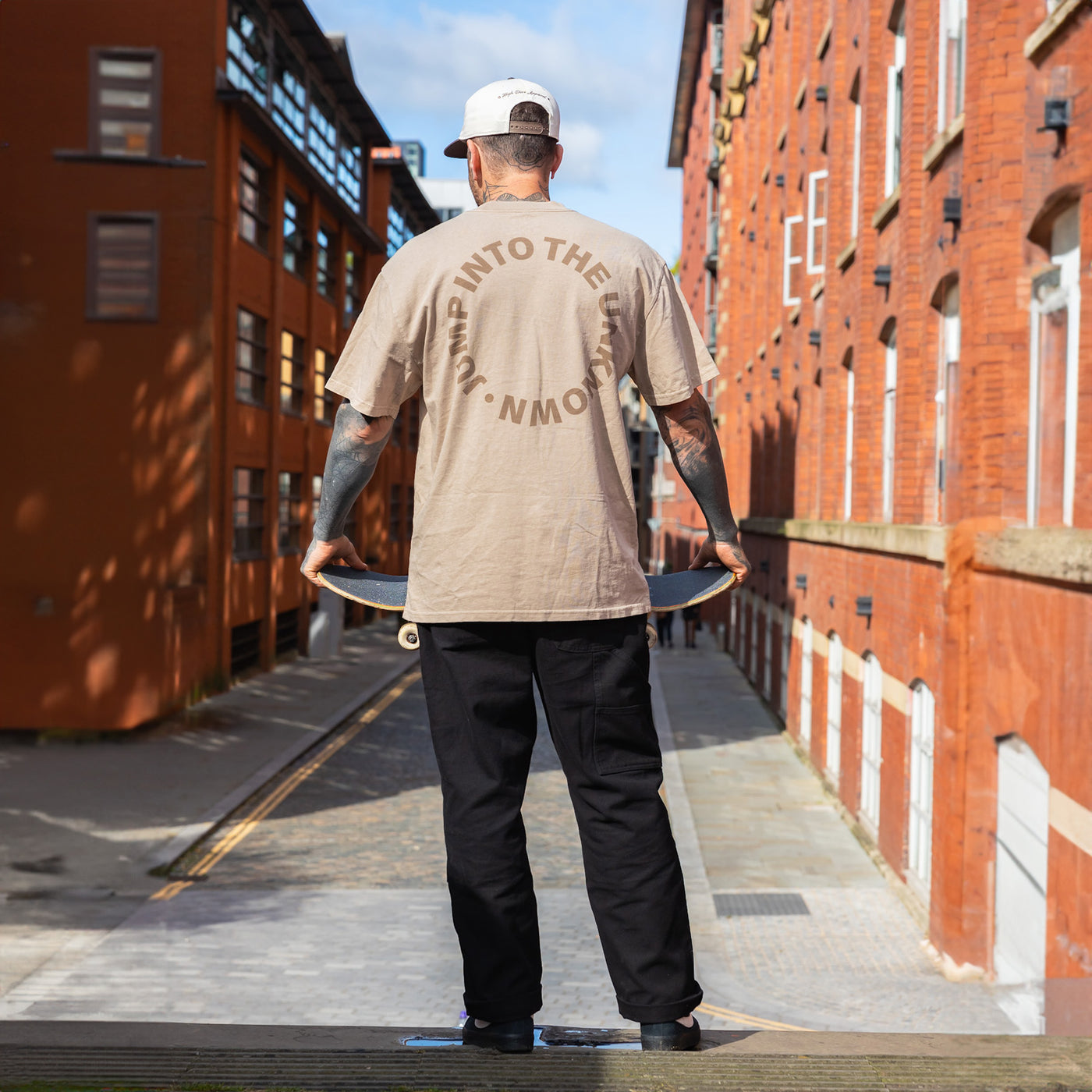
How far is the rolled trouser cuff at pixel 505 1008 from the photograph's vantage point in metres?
3.12

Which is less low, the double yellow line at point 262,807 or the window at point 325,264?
the window at point 325,264

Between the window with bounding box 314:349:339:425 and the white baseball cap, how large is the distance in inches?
1284

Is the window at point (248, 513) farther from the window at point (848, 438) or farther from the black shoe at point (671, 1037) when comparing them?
the black shoe at point (671, 1037)

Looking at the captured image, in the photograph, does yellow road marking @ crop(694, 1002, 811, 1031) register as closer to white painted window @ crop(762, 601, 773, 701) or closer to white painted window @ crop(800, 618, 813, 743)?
white painted window @ crop(800, 618, 813, 743)

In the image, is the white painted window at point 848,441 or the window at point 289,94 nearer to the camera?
the white painted window at point 848,441

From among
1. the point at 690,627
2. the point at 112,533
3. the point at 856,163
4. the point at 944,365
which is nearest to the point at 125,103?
the point at 112,533

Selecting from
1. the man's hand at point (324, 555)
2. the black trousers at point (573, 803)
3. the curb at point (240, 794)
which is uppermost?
the man's hand at point (324, 555)

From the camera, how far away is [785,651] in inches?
966

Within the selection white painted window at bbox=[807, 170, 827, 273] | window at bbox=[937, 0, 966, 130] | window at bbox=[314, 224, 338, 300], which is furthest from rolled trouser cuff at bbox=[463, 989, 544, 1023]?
window at bbox=[314, 224, 338, 300]

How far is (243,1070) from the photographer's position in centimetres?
279

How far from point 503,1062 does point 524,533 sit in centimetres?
121

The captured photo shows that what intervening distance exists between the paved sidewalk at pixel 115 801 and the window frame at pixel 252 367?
6519 mm

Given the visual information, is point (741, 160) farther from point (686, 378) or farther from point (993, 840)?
point (686, 378)

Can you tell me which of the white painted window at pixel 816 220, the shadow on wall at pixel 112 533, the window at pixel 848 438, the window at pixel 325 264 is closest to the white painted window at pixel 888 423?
the window at pixel 848 438
